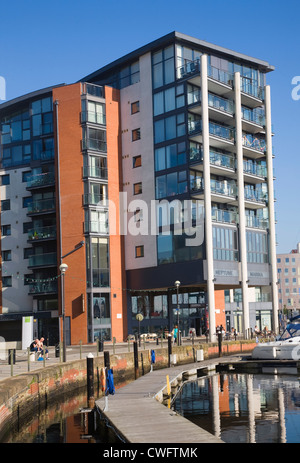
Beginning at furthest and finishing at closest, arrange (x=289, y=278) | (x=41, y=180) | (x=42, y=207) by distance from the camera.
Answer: (x=289, y=278)
(x=41, y=180)
(x=42, y=207)

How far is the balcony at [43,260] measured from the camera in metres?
57.5

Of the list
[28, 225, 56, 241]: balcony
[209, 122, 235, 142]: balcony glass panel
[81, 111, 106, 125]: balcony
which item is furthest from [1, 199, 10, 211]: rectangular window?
[209, 122, 235, 142]: balcony glass panel

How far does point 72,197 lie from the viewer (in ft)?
181

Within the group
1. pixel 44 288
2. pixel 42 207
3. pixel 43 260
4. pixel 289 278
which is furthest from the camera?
pixel 289 278

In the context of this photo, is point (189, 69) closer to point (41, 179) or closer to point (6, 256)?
point (41, 179)

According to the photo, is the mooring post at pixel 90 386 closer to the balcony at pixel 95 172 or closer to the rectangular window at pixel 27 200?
the balcony at pixel 95 172

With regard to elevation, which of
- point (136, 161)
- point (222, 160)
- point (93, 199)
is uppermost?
point (136, 161)

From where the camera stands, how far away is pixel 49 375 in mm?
27578

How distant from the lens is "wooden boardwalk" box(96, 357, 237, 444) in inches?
690

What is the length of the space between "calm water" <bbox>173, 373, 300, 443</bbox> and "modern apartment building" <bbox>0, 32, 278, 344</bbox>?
54.3 ft

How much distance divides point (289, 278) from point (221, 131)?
438 ft

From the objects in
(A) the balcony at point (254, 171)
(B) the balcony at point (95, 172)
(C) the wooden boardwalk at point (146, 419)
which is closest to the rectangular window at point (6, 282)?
(B) the balcony at point (95, 172)

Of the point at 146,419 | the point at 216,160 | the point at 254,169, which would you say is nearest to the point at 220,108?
the point at 216,160

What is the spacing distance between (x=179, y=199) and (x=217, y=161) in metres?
→ 4.62
